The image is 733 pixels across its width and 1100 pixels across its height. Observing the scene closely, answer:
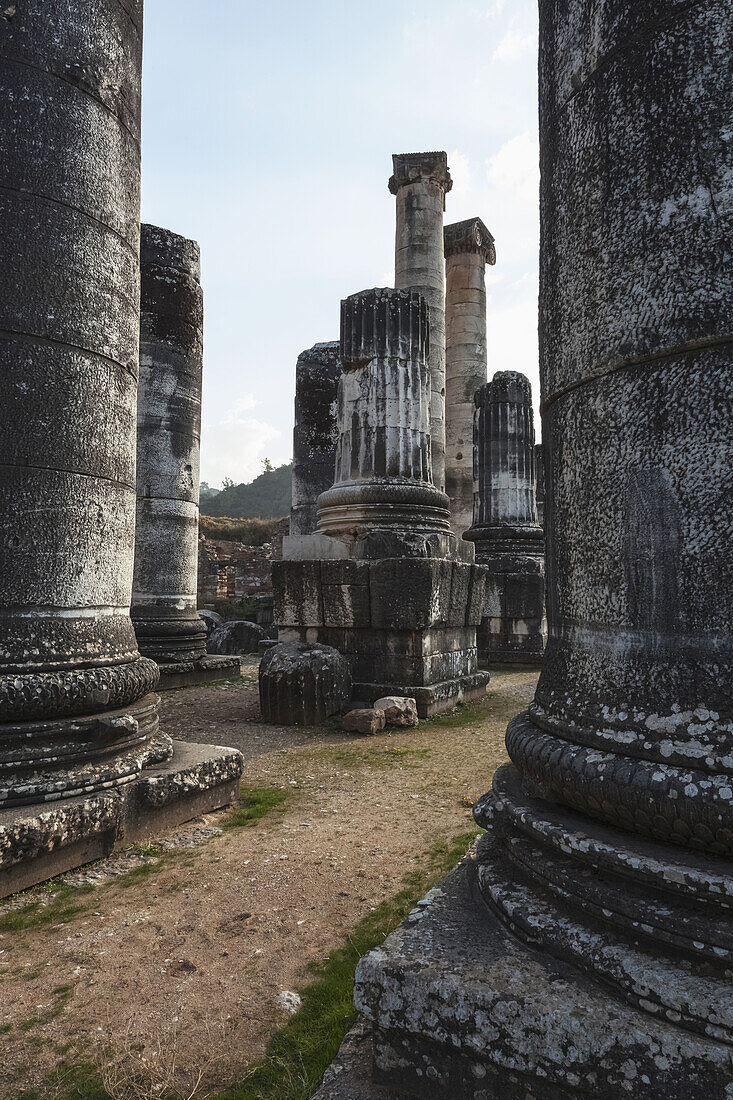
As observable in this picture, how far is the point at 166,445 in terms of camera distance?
8.73 meters

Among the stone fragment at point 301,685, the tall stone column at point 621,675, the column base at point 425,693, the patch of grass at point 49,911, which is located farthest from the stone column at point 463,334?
the tall stone column at point 621,675

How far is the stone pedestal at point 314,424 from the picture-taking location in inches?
495

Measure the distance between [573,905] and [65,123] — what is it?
3.99m

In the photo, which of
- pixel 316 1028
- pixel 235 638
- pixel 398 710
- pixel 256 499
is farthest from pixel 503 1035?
pixel 256 499

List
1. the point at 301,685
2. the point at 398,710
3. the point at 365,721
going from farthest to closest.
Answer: the point at 301,685
the point at 398,710
the point at 365,721

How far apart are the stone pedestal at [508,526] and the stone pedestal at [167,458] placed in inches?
188

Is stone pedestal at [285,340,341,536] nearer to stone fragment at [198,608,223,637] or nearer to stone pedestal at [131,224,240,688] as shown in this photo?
Result: stone fragment at [198,608,223,637]

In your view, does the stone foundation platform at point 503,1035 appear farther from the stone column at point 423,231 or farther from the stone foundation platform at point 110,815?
the stone column at point 423,231

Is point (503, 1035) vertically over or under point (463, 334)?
under

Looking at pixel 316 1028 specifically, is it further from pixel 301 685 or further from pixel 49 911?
pixel 301 685

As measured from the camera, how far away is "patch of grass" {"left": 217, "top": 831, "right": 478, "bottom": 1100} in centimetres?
166

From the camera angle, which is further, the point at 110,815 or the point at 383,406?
the point at 383,406

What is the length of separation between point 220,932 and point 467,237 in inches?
704

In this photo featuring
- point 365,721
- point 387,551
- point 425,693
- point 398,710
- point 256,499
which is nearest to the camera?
point 365,721
